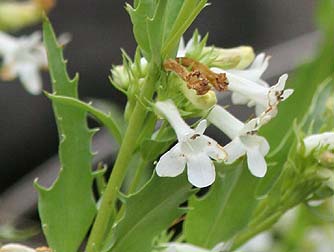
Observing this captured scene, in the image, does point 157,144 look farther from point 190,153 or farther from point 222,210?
point 222,210

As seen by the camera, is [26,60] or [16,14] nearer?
[26,60]

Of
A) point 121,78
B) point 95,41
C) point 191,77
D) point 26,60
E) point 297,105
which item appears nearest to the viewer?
point 191,77

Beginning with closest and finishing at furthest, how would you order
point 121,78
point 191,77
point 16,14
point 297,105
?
point 191,77 < point 121,78 < point 297,105 < point 16,14

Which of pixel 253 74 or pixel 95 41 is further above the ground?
pixel 253 74

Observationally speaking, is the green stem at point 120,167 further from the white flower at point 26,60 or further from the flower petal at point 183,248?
the white flower at point 26,60

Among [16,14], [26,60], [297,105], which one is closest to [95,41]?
[16,14]

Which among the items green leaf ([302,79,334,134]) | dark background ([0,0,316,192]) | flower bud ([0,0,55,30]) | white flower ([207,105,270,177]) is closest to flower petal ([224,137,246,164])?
white flower ([207,105,270,177])
